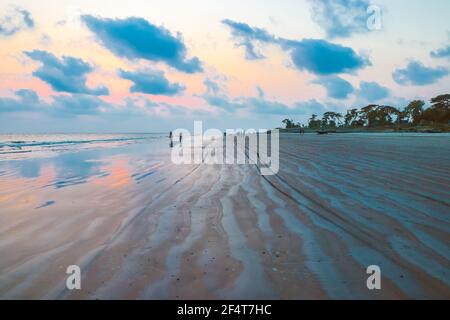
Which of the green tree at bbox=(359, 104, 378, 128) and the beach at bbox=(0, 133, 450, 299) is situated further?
the green tree at bbox=(359, 104, 378, 128)

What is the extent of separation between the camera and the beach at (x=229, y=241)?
2627 mm

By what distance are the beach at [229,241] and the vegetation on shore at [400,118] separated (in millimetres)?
57805

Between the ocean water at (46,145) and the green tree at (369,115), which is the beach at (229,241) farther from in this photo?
the green tree at (369,115)

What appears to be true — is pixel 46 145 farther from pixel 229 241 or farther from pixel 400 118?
pixel 400 118

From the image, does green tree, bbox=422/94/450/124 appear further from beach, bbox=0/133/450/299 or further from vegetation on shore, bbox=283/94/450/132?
beach, bbox=0/133/450/299

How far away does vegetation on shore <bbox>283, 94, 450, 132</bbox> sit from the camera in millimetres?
61844

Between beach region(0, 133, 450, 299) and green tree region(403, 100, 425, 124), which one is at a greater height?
green tree region(403, 100, 425, 124)

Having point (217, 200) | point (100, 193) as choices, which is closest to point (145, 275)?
point (217, 200)

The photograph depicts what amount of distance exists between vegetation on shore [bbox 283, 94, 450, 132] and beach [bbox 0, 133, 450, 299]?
5781 cm

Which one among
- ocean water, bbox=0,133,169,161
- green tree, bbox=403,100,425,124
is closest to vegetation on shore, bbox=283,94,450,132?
green tree, bbox=403,100,425,124

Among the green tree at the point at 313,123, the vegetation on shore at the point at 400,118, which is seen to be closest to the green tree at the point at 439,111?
the vegetation on shore at the point at 400,118

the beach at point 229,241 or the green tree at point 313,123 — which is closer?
the beach at point 229,241

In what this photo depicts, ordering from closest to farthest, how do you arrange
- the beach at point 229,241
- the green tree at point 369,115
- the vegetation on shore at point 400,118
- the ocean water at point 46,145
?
the beach at point 229,241
the ocean water at point 46,145
the vegetation on shore at point 400,118
the green tree at point 369,115
